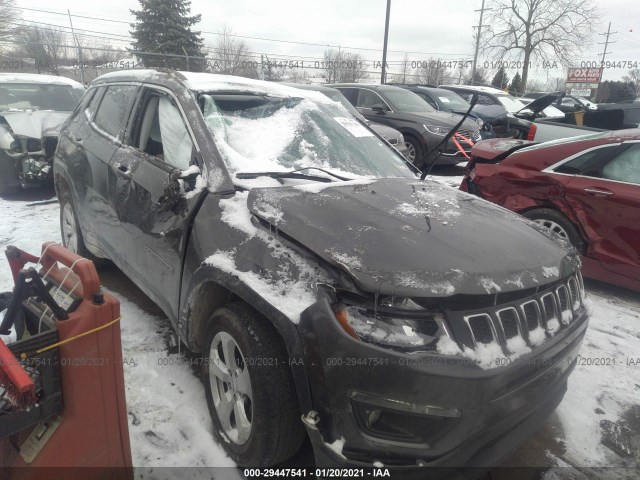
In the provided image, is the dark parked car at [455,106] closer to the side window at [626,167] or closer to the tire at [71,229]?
the side window at [626,167]

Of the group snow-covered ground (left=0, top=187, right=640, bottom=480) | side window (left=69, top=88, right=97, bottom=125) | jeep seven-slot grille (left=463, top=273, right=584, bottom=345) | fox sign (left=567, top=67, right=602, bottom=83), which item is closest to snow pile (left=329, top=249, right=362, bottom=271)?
jeep seven-slot grille (left=463, top=273, right=584, bottom=345)

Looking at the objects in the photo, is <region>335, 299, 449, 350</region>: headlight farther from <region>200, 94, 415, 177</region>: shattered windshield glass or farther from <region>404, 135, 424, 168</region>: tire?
<region>404, 135, 424, 168</region>: tire

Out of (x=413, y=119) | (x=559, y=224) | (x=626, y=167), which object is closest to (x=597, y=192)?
(x=626, y=167)

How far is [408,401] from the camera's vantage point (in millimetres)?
1599

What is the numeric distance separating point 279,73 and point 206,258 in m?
31.7

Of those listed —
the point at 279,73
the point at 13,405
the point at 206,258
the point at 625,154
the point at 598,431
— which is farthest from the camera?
the point at 279,73

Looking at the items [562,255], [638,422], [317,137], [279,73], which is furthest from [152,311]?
[279,73]

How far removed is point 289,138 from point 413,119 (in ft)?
23.1

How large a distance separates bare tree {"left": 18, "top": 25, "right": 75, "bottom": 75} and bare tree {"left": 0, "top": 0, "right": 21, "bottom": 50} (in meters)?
0.69

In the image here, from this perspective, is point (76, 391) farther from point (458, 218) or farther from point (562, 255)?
point (562, 255)

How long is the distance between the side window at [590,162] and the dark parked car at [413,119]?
13.4 feet

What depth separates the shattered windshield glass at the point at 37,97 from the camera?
7785 mm

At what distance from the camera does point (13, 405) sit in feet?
5.21

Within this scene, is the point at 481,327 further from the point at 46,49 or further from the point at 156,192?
the point at 46,49
